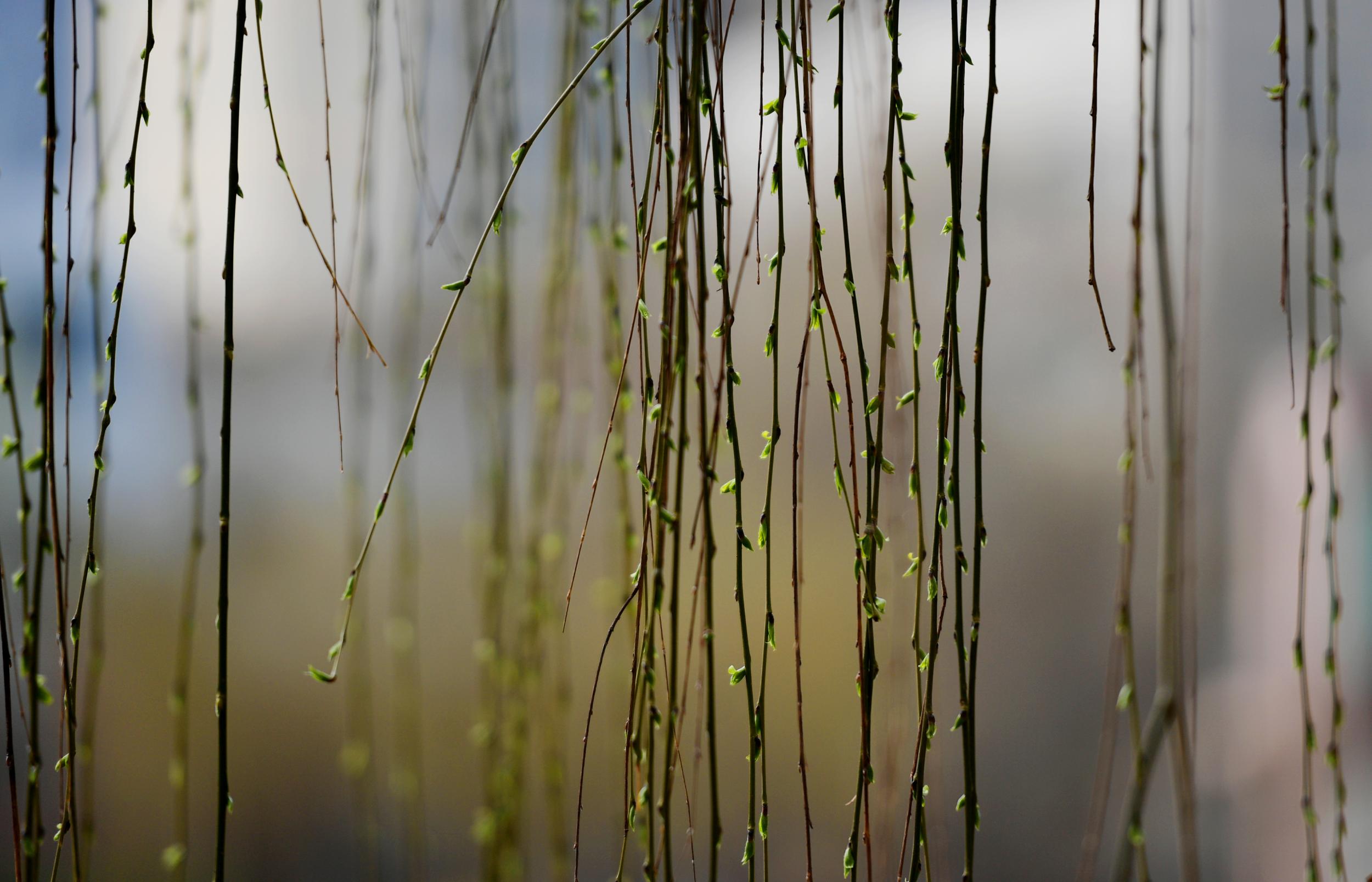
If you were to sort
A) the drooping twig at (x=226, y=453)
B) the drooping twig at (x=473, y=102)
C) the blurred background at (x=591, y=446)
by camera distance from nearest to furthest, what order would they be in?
the drooping twig at (x=226, y=453), the drooping twig at (x=473, y=102), the blurred background at (x=591, y=446)

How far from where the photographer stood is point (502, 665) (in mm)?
1013

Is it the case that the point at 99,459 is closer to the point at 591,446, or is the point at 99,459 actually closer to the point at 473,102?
the point at 473,102

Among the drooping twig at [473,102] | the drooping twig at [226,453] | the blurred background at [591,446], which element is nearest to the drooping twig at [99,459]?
the drooping twig at [226,453]

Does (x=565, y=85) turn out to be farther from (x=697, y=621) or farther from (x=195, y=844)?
(x=195, y=844)

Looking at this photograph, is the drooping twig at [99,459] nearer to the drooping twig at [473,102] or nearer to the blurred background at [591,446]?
the drooping twig at [473,102]

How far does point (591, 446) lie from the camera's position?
1.46 metres

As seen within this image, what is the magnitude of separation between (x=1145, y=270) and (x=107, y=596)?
169 cm

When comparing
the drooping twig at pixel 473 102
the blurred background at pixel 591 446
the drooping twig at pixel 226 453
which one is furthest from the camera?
the blurred background at pixel 591 446

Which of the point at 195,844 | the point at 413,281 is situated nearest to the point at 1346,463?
the point at 413,281

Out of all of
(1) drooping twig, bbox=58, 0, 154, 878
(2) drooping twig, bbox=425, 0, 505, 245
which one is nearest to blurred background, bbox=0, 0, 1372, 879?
(2) drooping twig, bbox=425, 0, 505, 245

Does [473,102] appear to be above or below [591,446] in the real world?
above

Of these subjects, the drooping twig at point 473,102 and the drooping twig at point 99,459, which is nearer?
the drooping twig at point 99,459

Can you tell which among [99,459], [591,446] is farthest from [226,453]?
[591,446]

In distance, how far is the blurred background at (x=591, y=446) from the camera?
1294 millimetres
